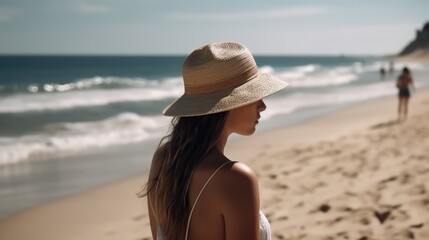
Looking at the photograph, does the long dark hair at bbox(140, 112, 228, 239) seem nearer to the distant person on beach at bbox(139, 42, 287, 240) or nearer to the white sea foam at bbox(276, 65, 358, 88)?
the distant person on beach at bbox(139, 42, 287, 240)

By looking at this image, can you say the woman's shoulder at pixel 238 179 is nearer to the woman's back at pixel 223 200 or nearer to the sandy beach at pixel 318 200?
the woman's back at pixel 223 200

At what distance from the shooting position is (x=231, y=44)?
5.92ft

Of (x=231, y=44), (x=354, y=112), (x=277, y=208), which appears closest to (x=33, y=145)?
(x=277, y=208)

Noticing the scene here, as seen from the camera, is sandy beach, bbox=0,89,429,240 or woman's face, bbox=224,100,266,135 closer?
woman's face, bbox=224,100,266,135

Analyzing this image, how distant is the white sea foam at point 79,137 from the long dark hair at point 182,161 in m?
7.31

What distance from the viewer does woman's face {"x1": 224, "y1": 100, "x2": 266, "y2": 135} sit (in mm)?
1741

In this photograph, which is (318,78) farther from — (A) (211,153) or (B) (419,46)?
(B) (419,46)

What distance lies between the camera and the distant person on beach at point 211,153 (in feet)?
5.07

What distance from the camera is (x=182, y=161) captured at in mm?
1682

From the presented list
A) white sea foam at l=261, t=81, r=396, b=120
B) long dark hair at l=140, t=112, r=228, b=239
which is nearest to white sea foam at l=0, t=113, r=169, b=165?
white sea foam at l=261, t=81, r=396, b=120

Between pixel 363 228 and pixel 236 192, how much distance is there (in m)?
3.04

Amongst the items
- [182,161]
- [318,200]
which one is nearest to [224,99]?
[182,161]

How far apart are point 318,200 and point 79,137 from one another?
6.92m

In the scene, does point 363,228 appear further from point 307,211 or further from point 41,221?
Answer: point 41,221
